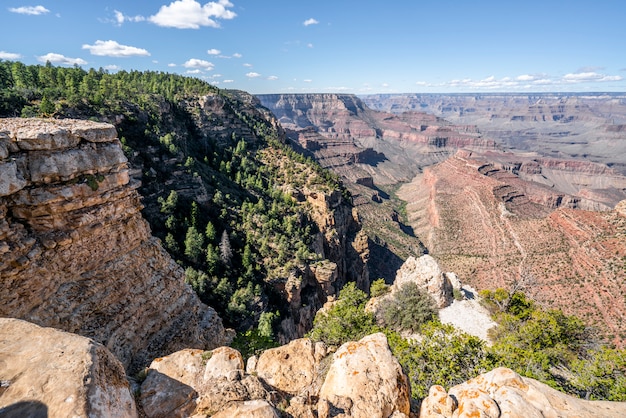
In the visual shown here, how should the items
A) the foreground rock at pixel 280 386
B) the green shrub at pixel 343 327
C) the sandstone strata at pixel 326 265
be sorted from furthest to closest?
the sandstone strata at pixel 326 265 < the green shrub at pixel 343 327 < the foreground rock at pixel 280 386

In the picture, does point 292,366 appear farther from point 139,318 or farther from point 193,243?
point 193,243

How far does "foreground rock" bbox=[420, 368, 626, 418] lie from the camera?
923 centimetres

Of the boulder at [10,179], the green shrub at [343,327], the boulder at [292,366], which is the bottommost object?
the green shrub at [343,327]

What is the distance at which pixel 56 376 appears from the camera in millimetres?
6609

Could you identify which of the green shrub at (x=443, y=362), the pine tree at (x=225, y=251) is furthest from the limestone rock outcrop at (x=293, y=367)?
the pine tree at (x=225, y=251)

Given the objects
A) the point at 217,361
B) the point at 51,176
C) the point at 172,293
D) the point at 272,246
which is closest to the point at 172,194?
the point at 272,246

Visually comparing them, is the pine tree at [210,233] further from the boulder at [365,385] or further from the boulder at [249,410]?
the boulder at [249,410]

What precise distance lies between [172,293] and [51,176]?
10.1 m

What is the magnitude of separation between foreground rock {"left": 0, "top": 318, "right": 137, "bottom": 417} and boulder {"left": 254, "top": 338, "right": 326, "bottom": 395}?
21.8ft

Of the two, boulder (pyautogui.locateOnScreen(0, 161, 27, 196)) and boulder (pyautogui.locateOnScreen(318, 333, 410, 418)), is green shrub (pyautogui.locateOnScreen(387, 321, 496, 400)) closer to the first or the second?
boulder (pyautogui.locateOnScreen(318, 333, 410, 418))

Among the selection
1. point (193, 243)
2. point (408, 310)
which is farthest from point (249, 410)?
point (193, 243)

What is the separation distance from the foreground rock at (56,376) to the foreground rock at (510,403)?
9477 millimetres

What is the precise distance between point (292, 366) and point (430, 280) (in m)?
24.9

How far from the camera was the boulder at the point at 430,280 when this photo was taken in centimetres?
3409
